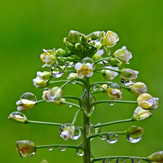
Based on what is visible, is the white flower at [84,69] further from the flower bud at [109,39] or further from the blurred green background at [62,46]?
the blurred green background at [62,46]

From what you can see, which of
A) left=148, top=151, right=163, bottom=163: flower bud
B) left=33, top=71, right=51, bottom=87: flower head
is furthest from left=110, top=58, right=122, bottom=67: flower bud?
left=148, top=151, right=163, bottom=163: flower bud

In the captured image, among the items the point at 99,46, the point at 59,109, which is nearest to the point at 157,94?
the point at 59,109

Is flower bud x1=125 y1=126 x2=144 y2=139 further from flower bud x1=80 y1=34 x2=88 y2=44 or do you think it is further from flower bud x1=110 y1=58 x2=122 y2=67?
flower bud x1=80 y1=34 x2=88 y2=44

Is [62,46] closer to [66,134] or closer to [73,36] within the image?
[73,36]

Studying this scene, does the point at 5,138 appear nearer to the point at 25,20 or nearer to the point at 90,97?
the point at 25,20

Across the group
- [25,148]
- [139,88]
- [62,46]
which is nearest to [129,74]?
[139,88]

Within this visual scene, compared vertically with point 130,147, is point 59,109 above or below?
above

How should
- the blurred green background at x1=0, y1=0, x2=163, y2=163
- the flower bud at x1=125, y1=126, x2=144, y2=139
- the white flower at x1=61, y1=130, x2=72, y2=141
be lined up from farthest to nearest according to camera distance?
the blurred green background at x1=0, y1=0, x2=163, y2=163, the flower bud at x1=125, y1=126, x2=144, y2=139, the white flower at x1=61, y1=130, x2=72, y2=141
